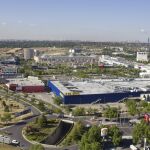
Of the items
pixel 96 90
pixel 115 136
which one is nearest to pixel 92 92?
pixel 96 90

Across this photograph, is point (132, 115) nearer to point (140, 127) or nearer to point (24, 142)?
point (140, 127)

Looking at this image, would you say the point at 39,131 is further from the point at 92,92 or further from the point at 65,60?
the point at 65,60

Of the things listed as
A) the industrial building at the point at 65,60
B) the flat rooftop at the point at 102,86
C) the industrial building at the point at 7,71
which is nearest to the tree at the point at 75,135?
the flat rooftop at the point at 102,86

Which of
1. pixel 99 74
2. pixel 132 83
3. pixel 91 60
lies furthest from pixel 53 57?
pixel 132 83

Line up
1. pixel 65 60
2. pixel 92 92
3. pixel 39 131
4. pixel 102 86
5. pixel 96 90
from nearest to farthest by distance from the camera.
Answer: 1. pixel 39 131
2. pixel 92 92
3. pixel 96 90
4. pixel 102 86
5. pixel 65 60

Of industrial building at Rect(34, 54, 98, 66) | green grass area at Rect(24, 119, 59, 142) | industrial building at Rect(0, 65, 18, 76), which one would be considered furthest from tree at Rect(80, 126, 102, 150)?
industrial building at Rect(34, 54, 98, 66)

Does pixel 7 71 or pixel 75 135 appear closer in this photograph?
pixel 75 135

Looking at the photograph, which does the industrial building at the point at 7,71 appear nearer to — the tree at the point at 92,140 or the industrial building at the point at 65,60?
the industrial building at the point at 65,60
